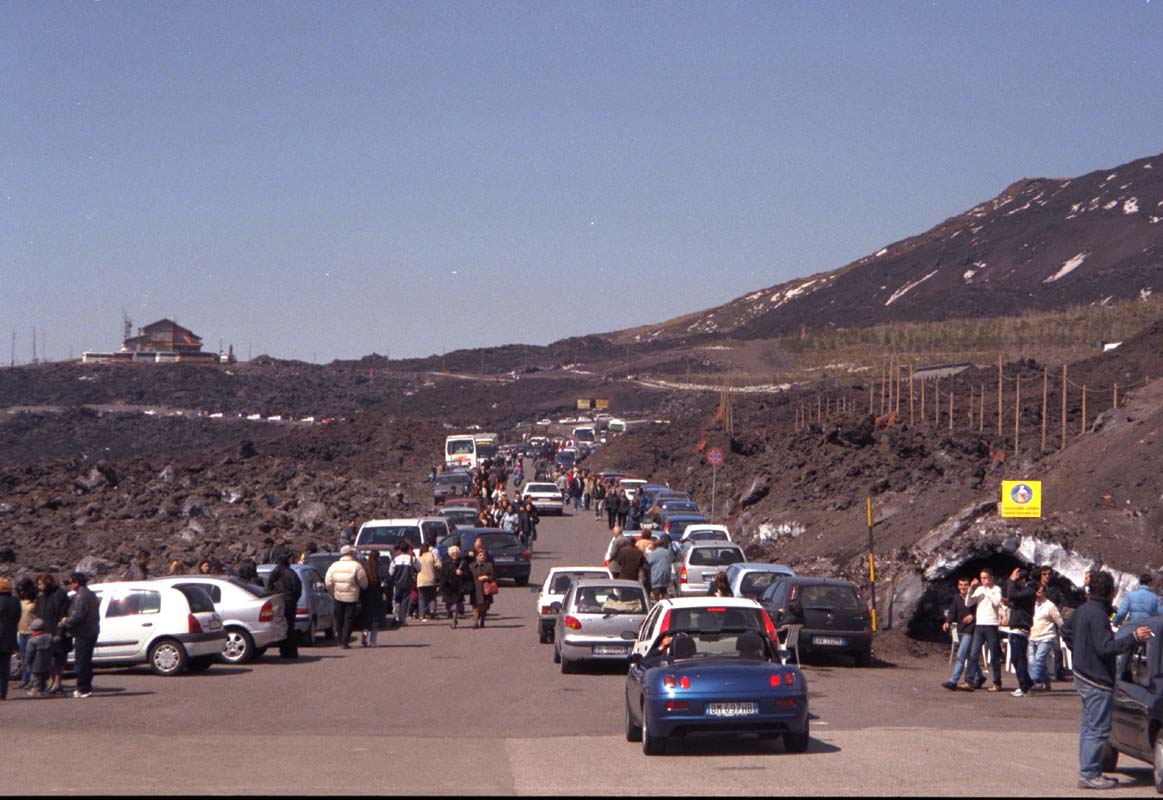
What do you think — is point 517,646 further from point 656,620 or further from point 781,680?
point 781,680

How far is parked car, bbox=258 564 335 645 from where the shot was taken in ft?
76.9

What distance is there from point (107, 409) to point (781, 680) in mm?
146093

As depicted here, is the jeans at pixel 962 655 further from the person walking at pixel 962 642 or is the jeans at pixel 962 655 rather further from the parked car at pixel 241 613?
the parked car at pixel 241 613

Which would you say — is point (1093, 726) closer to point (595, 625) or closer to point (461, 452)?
point (595, 625)

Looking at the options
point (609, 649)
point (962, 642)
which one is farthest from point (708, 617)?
point (962, 642)

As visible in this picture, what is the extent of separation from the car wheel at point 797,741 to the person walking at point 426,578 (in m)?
15.3

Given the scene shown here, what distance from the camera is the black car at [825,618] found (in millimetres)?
21547

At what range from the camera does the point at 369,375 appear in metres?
199

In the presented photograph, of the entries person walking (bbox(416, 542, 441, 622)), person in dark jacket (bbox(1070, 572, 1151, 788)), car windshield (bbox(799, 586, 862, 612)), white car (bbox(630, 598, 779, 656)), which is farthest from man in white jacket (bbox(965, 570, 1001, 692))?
person walking (bbox(416, 542, 441, 622))

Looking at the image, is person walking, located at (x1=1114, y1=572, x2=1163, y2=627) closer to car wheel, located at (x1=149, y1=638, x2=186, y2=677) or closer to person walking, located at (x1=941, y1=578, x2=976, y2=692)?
person walking, located at (x1=941, y1=578, x2=976, y2=692)

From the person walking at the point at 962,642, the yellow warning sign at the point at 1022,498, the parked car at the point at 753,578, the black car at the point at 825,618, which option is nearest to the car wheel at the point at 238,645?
the black car at the point at 825,618

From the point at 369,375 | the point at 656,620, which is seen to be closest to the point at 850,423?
the point at 656,620

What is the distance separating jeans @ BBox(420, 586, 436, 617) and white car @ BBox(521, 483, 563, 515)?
29.2 metres

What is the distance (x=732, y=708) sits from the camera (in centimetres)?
1245
